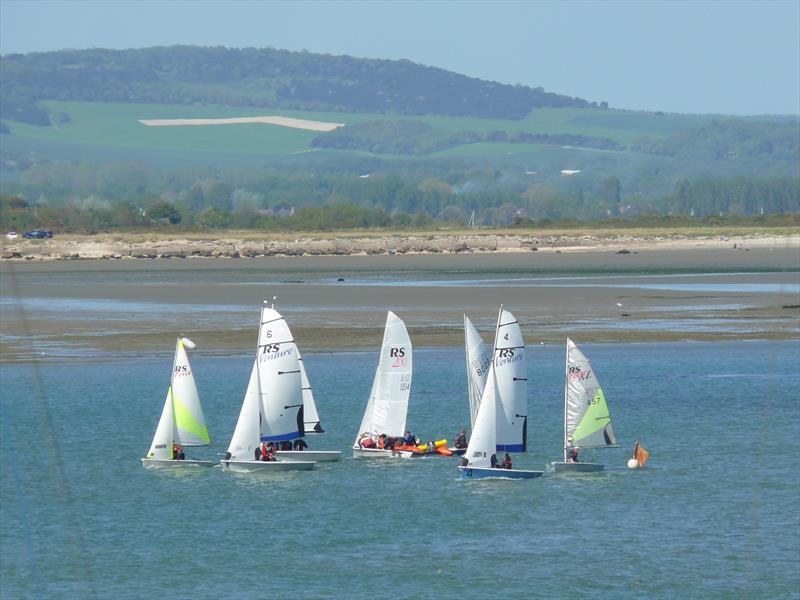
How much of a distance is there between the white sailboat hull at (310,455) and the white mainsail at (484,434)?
14.8ft

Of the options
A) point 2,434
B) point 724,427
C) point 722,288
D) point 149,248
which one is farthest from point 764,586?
point 149,248

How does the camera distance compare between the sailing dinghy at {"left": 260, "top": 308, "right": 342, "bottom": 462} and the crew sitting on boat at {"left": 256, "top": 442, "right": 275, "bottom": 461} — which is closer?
the crew sitting on boat at {"left": 256, "top": 442, "right": 275, "bottom": 461}

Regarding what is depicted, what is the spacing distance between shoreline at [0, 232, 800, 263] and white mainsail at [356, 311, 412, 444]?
94.7 m

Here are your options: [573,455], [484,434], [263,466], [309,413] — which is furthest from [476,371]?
[263,466]

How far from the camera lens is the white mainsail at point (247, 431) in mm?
43125

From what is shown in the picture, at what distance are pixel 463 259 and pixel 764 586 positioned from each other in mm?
110993

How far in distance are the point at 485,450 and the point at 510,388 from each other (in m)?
2.41

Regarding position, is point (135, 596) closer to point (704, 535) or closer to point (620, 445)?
point (704, 535)

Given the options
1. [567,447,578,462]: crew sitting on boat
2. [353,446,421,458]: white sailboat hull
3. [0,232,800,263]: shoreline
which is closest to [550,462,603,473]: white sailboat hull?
[567,447,578,462]: crew sitting on boat

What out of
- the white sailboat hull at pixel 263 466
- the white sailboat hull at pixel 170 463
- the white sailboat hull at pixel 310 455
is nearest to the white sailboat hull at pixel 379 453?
the white sailboat hull at pixel 310 455

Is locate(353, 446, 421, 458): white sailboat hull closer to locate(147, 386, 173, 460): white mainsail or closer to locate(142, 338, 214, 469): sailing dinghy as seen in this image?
locate(142, 338, 214, 469): sailing dinghy

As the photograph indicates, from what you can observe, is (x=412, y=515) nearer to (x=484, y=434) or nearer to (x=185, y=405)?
(x=484, y=434)

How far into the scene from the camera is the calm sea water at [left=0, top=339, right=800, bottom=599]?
32.2 metres

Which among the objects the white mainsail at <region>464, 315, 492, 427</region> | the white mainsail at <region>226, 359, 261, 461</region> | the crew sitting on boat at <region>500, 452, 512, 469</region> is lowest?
the crew sitting on boat at <region>500, 452, 512, 469</region>
